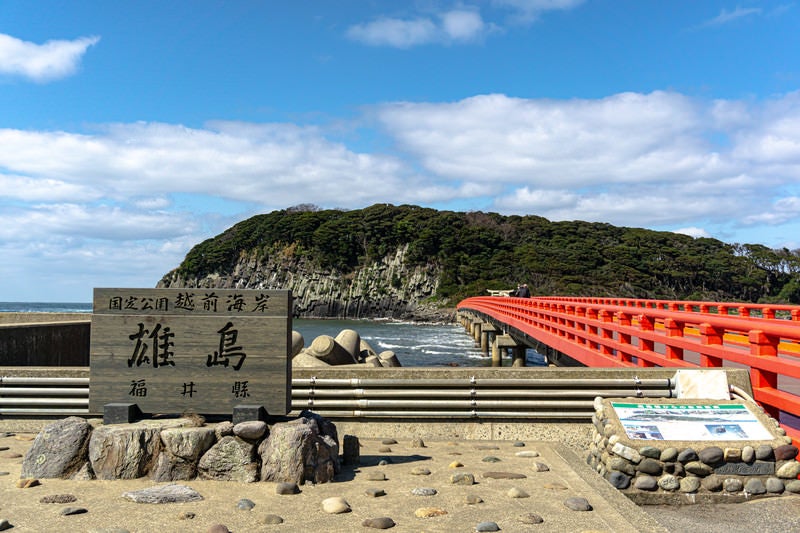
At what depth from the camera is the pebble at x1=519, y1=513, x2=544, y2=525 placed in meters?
4.39

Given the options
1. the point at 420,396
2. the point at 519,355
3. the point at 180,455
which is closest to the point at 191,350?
the point at 180,455

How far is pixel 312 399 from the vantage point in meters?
7.39

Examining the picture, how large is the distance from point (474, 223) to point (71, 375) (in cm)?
12154

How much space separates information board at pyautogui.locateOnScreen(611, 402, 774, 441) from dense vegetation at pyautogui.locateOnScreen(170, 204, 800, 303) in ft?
300

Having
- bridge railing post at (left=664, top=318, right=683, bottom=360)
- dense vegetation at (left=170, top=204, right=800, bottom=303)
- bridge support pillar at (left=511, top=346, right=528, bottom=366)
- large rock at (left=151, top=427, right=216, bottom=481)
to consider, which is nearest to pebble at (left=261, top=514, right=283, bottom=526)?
large rock at (left=151, top=427, right=216, bottom=481)

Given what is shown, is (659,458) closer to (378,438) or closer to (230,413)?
(378,438)

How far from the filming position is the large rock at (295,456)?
5.38 meters

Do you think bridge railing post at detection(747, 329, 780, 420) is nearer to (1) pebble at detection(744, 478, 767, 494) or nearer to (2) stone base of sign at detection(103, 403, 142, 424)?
(1) pebble at detection(744, 478, 767, 494)

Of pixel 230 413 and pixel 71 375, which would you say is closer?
pixel 230 413

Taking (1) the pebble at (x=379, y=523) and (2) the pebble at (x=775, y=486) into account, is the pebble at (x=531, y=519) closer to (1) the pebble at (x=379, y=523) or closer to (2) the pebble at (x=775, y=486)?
(1) the pebble at (x=379, y=523)

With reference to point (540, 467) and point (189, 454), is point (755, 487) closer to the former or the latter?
point (540, 467)

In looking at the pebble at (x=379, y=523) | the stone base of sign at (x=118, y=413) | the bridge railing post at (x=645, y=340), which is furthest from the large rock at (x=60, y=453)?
the bridge railing post at (x=645, y=340)

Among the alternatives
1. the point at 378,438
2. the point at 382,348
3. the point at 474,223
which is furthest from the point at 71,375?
the point at 474,223

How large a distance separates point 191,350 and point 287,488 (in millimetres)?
1832
